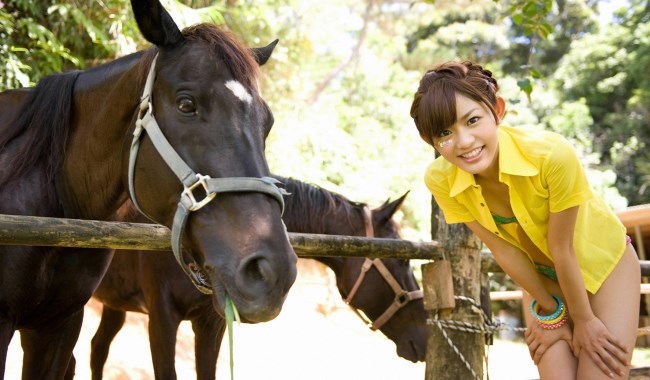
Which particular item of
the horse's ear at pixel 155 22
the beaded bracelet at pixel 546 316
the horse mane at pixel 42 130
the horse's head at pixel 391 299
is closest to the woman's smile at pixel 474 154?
the beaded bracelet at pixel 546 316

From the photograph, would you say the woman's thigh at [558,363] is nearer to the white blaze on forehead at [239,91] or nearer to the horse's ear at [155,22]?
the white blaze on forehead at [239,91]

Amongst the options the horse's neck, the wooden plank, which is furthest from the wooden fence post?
the horse's neck

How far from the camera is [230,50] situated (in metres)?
2.01

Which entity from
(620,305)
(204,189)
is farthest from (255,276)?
(620,305)

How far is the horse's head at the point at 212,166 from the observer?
1.65m

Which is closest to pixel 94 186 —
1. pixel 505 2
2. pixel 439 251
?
pixel 439 251

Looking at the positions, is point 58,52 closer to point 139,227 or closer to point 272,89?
point 272,89

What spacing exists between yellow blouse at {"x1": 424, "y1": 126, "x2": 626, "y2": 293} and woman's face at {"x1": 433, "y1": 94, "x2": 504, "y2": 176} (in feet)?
0.18

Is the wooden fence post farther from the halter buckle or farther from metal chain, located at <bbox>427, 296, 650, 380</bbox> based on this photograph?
the halter buckle

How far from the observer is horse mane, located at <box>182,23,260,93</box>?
197 cm

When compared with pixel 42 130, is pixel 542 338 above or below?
below

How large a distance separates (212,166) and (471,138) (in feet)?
2.92

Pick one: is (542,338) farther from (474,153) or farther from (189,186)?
(189,186)

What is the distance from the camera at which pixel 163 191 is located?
1899 millimetres
